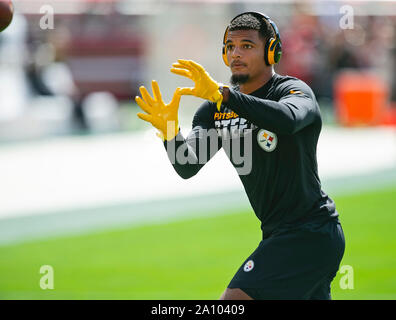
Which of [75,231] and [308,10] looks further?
[308,10]

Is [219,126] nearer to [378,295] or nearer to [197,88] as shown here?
[197,88]

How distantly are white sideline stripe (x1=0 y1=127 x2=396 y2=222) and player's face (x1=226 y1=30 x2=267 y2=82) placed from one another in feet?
22.5

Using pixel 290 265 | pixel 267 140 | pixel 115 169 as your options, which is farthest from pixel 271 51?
pixel 115 169

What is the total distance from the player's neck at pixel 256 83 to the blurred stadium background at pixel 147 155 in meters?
2.73

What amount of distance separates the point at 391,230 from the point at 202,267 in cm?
293

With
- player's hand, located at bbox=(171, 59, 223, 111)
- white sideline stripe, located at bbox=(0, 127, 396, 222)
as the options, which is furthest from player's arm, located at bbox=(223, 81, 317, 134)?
white sideline stripe, located at bbox=(0, 127, 396, 222)

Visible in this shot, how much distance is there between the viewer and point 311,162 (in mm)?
4863

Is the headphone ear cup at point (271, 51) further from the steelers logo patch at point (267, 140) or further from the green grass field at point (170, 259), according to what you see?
the green grass field at point (170, 259)

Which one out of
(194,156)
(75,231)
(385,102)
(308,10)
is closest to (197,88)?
(194,156)

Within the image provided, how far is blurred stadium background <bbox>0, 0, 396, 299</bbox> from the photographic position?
8.73m

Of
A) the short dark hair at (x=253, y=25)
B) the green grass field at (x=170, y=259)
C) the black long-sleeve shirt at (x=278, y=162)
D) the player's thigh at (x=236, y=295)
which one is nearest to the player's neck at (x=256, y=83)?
the black long-sleeve shirt at (x=278, y=162)

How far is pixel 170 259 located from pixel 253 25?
15.7 feet

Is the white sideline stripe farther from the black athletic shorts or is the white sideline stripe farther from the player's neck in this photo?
the black athletic shorts

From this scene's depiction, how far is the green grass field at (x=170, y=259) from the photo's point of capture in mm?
7801
